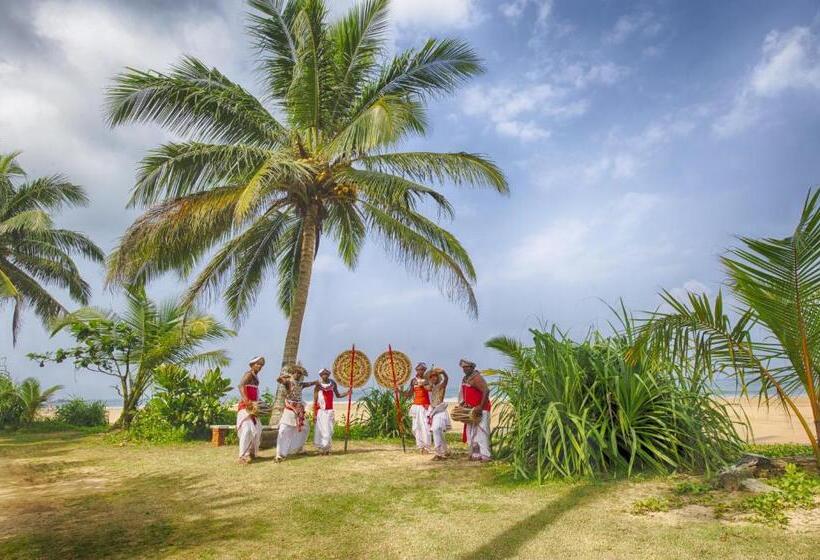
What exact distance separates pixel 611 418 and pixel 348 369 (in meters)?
5.68

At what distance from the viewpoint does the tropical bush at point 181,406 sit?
1372 cm

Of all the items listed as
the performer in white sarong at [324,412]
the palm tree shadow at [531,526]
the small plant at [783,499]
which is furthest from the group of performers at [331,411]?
the small plant at [783,499]

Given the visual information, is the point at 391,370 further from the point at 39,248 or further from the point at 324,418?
the point at 39,248

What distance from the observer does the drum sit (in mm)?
8891

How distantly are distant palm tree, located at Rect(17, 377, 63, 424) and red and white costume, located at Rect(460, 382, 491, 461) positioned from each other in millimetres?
16981

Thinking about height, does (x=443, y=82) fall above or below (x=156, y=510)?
above

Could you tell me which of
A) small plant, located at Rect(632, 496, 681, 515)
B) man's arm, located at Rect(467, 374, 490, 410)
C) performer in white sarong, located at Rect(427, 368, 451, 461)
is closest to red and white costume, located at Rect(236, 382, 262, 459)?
performer in white sarong, located at Rect(427, 368, 451, 461)

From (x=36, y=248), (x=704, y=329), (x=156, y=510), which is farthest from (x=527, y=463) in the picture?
(x=36, y=248)

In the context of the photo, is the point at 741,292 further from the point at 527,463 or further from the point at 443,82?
the point at 443,82

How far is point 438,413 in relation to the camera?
32.0 ft

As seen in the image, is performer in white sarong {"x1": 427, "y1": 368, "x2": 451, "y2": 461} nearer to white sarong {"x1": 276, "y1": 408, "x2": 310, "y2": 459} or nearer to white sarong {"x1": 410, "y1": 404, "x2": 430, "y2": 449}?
white sarong {"x1": 410, "y1": 404, "x2": 430, "y2": 449}

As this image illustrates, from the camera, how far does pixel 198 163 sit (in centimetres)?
1202

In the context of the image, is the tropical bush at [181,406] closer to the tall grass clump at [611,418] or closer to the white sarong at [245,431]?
the white sarong at [245,431]

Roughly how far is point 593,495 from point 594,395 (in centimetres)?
154
